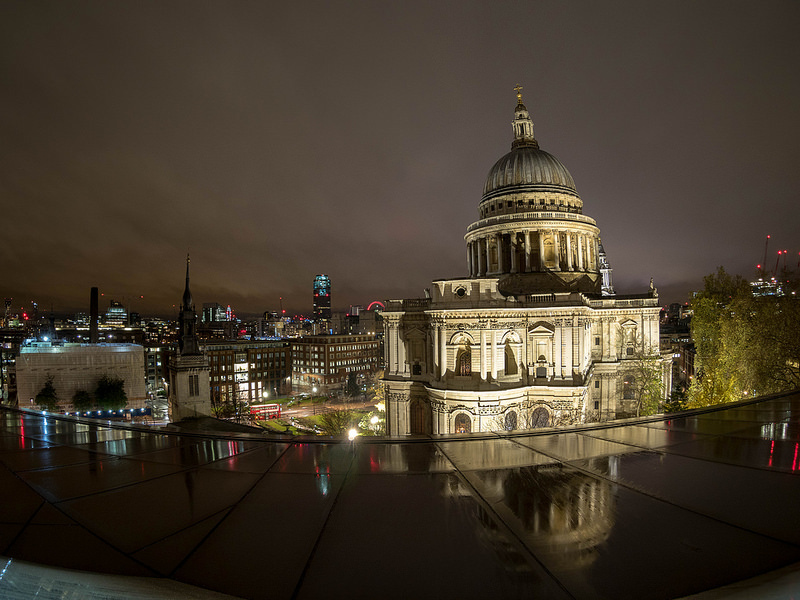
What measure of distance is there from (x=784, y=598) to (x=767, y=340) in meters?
29.9

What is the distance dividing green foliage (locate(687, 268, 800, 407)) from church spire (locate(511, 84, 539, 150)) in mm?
32779

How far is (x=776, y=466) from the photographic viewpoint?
218 inches

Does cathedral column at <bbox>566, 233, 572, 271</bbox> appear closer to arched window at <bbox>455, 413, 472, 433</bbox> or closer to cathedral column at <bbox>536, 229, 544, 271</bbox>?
cathedral column at <bbox>536, 229, 544, 271</bbox>

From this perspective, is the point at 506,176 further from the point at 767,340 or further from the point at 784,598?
the point at 784,598

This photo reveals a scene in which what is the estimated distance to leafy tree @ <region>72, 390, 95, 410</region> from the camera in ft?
171

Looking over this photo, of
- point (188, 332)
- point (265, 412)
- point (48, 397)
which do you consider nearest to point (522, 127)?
point (188, 332)

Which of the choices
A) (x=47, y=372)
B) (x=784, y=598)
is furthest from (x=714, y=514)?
(x=47, y=372)

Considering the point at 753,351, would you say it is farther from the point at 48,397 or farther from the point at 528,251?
the point at 48,397

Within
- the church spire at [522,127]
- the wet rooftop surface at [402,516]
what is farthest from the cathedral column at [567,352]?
the church spire at [522,127]

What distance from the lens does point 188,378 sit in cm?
2694

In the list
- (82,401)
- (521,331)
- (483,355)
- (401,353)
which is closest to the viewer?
(483,355)

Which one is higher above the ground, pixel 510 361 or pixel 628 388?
pixel 510 361

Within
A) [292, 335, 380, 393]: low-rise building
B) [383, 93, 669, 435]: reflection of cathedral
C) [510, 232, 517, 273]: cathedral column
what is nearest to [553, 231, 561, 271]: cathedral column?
→ [383, 93, 669, 435]: reflection of cathedral

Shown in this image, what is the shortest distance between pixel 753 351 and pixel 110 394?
223ft
